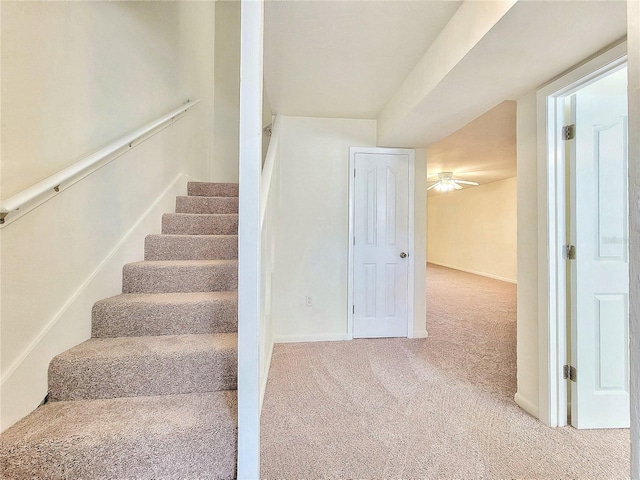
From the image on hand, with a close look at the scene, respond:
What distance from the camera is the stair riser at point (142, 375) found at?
118 cm

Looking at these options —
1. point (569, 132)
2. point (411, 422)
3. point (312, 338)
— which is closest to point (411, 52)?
point (569, 132)

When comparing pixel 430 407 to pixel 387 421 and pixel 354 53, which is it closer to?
pixel 387 421

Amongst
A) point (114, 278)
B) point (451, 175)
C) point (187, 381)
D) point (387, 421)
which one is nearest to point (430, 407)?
point (387, 421)

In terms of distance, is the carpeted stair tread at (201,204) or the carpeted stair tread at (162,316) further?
the carpeted stair tread at (201,204)

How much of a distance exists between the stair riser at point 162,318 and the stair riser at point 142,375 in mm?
242

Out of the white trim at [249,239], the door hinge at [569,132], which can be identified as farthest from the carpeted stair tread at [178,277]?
the door hinge at [569,132]

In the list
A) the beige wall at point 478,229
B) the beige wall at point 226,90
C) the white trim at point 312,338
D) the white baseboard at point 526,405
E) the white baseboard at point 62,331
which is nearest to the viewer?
the white baseboard at point 62,331

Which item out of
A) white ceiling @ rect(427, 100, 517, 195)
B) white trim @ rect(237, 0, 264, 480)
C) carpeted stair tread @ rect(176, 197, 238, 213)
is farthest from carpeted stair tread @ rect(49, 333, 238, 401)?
white ceiling @ rect(427, 100, 517, 195)

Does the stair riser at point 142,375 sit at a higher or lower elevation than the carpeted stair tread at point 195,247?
lower

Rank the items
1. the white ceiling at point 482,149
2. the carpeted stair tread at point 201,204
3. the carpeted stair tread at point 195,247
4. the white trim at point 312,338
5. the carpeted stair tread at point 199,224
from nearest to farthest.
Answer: the carpeted stair tread at point 195,247 → the carpeted stair tread at point 199,224 → the carpeted stair tread at point 201,204 → the white trim at point 312,338 → the white ceiling at point 482,149

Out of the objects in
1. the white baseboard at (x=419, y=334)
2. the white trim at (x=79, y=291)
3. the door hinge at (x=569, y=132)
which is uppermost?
the door hinge at (x=569, y=132)

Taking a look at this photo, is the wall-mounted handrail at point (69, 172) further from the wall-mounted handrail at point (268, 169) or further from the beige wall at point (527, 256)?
the beige wall at point (527, 256)

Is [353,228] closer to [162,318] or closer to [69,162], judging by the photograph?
[162,318]

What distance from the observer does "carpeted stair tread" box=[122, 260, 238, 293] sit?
1.69 metres
